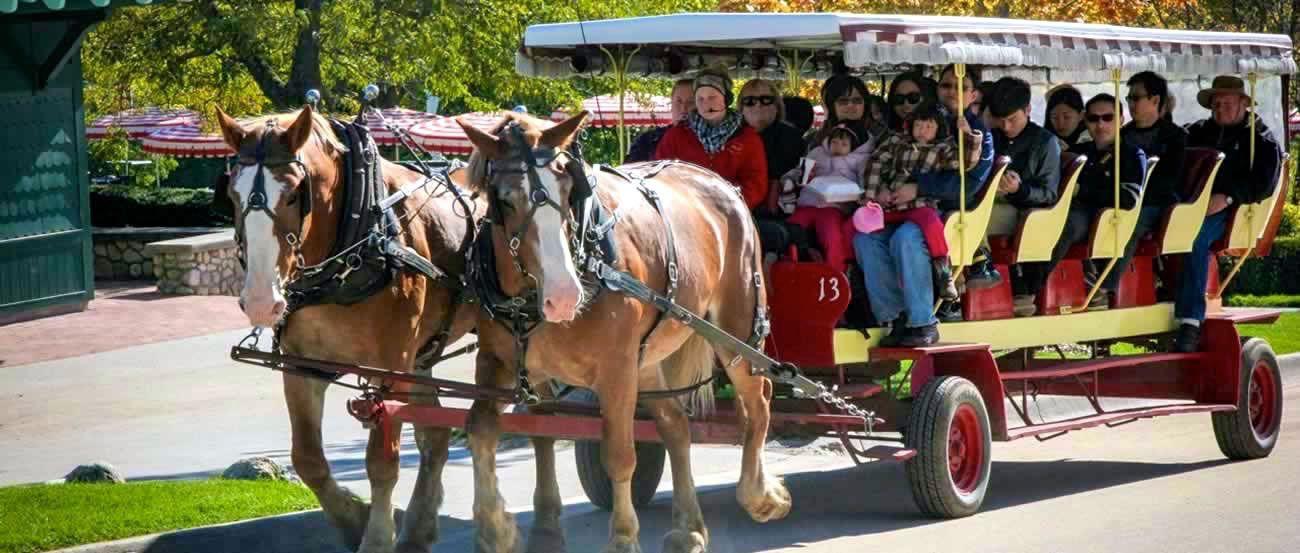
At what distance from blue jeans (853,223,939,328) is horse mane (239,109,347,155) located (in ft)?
9.60

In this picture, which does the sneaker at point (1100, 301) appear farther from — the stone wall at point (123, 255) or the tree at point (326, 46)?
the stone wall at point (123, 255)

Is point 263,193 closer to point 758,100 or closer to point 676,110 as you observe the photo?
point 676,110

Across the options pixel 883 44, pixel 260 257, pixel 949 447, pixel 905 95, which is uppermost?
pixel 883 44

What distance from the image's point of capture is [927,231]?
9.16 meters

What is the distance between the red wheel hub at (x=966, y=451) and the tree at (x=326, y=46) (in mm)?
6934

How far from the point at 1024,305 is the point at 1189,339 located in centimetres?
146

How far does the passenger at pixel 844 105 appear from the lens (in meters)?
10.0

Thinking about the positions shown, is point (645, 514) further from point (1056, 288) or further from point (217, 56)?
point (217, 56)

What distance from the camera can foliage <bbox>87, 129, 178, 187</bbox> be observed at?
27.8 metres

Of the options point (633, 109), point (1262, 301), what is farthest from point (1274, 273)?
point (633, 109)

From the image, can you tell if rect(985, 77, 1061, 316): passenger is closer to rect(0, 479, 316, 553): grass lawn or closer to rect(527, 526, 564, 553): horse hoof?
rect(527, 526, 564, 553): horse hoof

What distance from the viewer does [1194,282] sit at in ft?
36.6

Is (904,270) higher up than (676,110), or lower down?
lower down

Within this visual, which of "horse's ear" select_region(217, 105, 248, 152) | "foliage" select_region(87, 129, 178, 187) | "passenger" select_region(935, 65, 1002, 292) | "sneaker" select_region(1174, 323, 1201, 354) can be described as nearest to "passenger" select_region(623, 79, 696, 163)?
"passenger" select_region(935, 65, 1002, 292)
